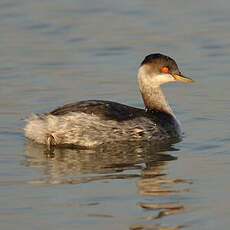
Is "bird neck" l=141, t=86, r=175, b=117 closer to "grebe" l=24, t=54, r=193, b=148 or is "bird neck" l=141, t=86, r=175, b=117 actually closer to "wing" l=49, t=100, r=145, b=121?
"grebe" l=24, t=54, r=193, b=148

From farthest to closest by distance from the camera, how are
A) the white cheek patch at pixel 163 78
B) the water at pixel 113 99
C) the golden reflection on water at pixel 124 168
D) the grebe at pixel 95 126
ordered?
the white cheek patch at pixel 163 78
the grebe at pixel 95 126
the golden reflection on water at pixel 124 168
the water at pixel 113 99

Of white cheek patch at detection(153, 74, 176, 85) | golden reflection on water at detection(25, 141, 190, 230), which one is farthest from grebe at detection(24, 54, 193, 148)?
white cheek patch at detection(153, 74, 176, 85)

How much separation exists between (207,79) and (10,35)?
4556mm

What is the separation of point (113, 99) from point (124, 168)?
3650 mm

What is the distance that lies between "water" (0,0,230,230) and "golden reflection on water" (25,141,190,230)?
0.5 inches

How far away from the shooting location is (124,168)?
9.76m

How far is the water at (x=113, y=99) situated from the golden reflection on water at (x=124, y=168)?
0.01 meters

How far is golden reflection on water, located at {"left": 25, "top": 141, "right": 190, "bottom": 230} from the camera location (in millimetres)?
8195

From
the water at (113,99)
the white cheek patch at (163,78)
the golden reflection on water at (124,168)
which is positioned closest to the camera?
the water at (113,99)

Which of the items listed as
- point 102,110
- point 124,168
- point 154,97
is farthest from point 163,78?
point 124,168

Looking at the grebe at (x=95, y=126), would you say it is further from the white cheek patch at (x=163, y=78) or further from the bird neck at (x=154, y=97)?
the white cheek patch at (x=163, y=78)

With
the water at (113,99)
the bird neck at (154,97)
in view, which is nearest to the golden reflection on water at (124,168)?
the water at (113,99)

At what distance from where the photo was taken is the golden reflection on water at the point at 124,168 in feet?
26.9

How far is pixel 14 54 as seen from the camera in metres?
15.7
